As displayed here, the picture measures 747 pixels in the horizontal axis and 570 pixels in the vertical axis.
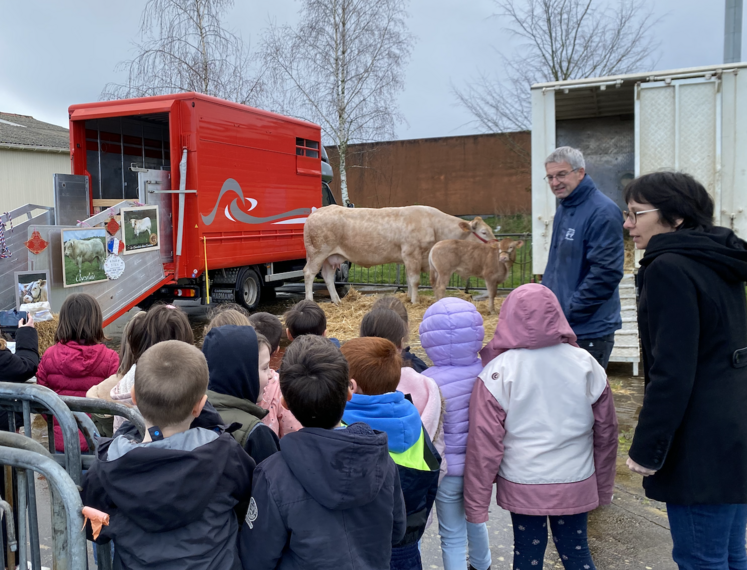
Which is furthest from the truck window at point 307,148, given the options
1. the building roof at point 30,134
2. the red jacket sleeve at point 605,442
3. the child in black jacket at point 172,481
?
the building roof at point 30,134

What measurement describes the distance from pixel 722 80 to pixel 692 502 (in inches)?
225

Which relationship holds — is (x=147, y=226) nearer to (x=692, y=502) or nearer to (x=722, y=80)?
(x=722, y=80)

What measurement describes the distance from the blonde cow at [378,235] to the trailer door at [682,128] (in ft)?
14.9

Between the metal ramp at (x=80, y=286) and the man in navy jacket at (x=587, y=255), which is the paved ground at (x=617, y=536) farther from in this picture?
the metal ramp at (x=80, y=286)

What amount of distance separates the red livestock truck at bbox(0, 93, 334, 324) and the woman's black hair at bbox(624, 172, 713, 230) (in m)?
6.63

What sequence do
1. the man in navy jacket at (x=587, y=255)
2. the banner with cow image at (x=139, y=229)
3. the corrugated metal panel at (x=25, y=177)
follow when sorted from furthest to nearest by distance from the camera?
the corrugated metal panel at (x=25, y=177) < the banner with cow image at (x=139, y=229) < the man in navy jacket at (x=587, y=255)

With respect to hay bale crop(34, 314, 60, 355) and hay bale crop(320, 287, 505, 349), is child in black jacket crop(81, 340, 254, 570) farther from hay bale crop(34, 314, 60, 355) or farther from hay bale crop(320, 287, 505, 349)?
hay bale crop(320, 287, 505, 349)

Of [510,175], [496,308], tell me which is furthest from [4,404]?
[510,175]

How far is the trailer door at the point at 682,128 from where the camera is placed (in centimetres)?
657

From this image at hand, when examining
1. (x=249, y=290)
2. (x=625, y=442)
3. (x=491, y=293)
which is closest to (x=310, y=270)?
(x=249, y=290)

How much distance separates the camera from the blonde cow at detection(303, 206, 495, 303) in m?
11.2

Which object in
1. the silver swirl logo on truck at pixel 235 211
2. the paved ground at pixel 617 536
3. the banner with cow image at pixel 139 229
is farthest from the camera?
the silver swirl logo on truck at pixel 235 211

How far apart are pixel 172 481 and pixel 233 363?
0.66 metres

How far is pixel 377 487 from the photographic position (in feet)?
6.07
